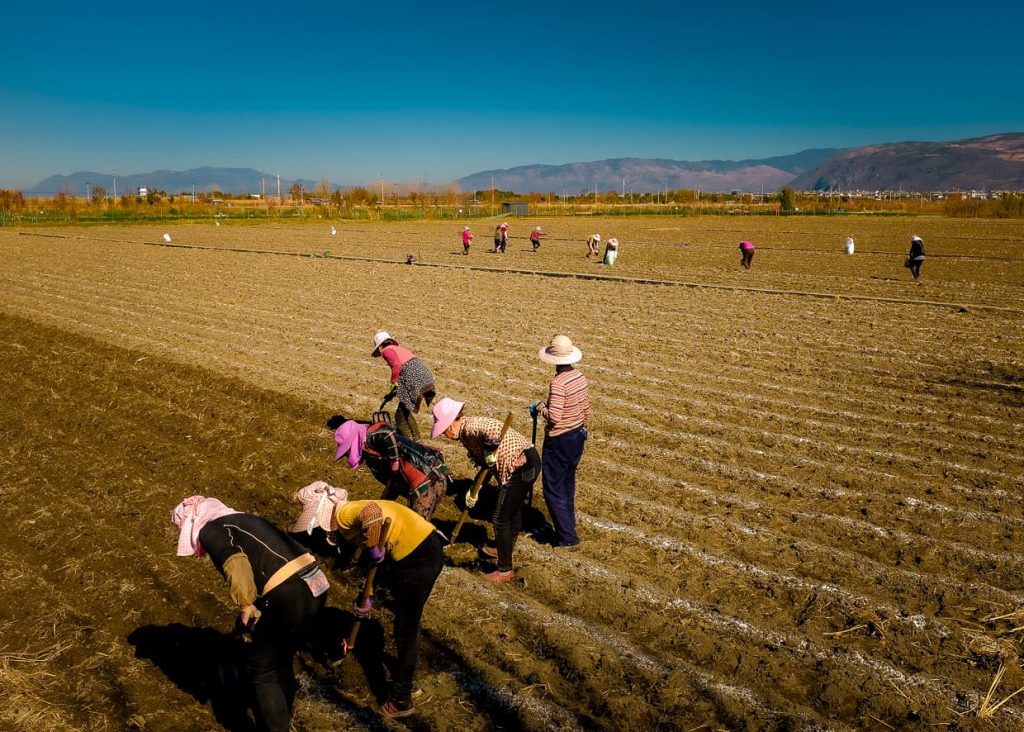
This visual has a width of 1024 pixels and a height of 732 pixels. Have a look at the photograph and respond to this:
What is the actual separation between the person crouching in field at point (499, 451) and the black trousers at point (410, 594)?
1307 mm

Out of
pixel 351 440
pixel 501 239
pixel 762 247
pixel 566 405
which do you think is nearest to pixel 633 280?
pixel 501 239

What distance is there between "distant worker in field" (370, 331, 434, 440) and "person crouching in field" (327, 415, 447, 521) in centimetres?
229

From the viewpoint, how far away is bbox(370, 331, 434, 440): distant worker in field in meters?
7.81

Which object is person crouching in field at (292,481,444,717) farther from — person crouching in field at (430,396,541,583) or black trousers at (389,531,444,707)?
person crouching in field at (430,396,541,583)

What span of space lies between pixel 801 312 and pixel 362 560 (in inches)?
556

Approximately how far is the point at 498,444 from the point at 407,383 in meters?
2.61

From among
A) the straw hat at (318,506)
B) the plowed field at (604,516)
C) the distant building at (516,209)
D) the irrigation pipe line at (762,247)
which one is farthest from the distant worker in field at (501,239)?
the distant building at (516,209)

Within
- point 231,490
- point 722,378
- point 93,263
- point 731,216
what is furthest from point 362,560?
point 731,216

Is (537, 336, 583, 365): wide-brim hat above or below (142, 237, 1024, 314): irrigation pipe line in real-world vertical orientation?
above

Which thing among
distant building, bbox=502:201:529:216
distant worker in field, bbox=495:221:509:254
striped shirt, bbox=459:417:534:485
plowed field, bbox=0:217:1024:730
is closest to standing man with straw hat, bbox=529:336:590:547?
striped shirt, bbox=459:417:534:485

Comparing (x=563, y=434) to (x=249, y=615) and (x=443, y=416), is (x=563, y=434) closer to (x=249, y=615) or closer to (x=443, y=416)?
(x=443, y=416)

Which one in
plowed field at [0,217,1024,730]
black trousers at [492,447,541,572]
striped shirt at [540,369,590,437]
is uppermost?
striped shirt at [540,369,590,437]

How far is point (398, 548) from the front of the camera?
4.12 m

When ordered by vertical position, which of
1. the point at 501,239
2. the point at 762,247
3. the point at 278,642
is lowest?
the point at 278,642
